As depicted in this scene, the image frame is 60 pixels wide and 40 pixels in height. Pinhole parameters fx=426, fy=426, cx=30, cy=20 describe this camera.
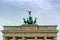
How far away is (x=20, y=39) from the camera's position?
347 ft

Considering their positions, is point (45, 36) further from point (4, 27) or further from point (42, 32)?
point (4, 27)

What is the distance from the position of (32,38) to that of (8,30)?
752 cm

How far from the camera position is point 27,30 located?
9862cm

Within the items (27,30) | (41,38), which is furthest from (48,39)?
(27,30)

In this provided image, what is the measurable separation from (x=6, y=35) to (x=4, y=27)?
6.36ft

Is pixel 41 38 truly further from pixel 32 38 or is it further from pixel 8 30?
pixel 8 30

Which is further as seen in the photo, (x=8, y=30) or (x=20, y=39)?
(x=20, y=39)

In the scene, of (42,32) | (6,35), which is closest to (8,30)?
(6,35)

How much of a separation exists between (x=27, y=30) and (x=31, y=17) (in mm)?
5107

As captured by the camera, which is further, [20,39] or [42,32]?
[20,39]

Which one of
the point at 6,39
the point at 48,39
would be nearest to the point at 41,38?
the point at 48,39

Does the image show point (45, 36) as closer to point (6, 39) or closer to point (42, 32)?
point (42, 32)

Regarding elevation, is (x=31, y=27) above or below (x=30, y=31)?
above

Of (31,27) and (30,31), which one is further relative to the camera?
(31,27)
